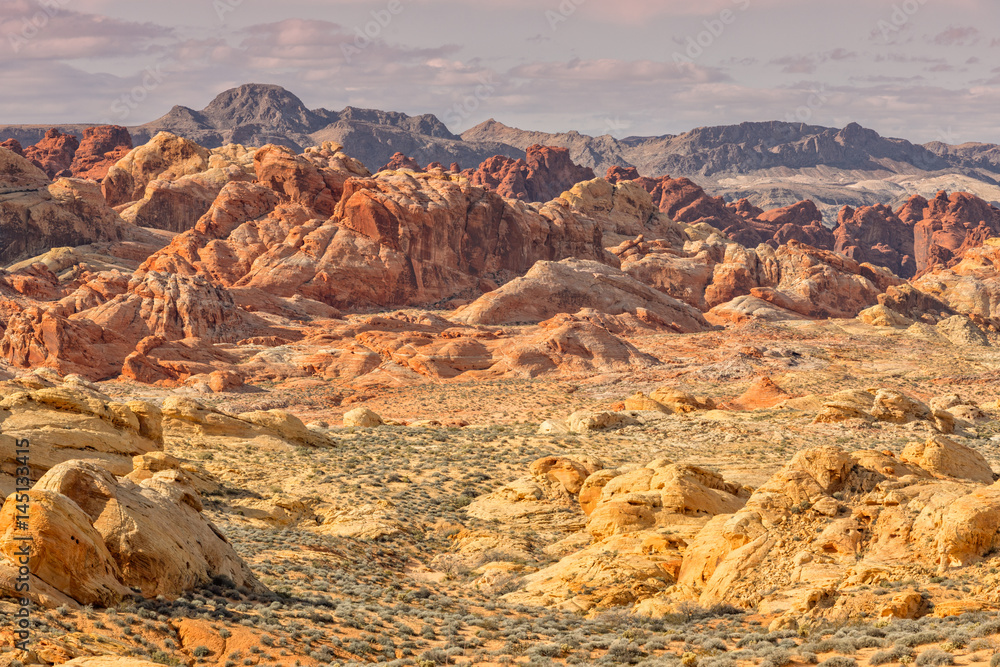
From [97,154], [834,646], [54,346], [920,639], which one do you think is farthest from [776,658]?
[97,154]

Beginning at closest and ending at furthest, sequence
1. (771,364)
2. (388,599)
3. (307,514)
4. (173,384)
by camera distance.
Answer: (388,599)
(307,514)
(173,384)
(771,364)

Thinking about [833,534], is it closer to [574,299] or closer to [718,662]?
[718,662]

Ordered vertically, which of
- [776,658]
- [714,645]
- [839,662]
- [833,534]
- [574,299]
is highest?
[839,662]

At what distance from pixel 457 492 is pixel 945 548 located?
68.2 feet

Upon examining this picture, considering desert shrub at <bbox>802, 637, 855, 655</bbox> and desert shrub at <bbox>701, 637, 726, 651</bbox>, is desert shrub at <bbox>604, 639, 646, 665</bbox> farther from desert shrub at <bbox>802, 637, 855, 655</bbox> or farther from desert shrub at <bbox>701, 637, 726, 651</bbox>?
desert shrub at <bbox>802, 637, 855, 655</bbox>

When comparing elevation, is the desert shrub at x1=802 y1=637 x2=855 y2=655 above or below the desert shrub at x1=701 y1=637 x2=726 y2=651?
above

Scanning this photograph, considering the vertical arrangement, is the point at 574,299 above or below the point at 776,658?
below

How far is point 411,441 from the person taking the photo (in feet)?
155

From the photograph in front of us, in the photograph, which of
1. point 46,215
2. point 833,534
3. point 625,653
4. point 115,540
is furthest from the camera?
point 46,215

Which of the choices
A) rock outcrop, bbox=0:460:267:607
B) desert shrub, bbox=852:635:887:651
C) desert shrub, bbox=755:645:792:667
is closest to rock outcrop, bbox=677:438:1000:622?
desert shrub, bbox=852:635:887:651

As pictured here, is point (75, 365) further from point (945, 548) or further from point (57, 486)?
point (945, 548)

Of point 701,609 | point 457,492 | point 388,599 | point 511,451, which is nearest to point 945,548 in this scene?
point 701,609

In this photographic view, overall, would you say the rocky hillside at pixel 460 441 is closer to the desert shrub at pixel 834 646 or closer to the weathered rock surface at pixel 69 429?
the desert shrub at pixel 834 646

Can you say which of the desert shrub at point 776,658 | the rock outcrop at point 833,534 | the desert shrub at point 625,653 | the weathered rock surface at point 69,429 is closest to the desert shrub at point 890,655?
the desert shrub at point 776,658
